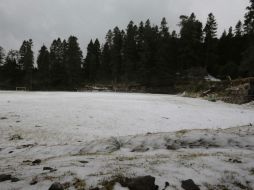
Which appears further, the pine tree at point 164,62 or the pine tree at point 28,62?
Answer: the pine tree at point 28,62

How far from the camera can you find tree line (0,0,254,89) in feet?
217

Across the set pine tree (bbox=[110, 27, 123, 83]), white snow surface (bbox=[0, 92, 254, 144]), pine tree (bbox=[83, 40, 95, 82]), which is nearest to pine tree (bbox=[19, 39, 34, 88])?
pine tree (bbox=[83, 40, 95, 82])

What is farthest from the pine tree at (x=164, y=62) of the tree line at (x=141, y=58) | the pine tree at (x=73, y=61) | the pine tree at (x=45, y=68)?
the pine tree at (x=45, y=68)

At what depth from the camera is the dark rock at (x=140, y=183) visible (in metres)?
5.09

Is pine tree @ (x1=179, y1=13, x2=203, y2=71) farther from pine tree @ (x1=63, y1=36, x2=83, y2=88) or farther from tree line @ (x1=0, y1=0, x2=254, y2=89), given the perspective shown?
pine tree @ (x1=63, y1=36, x2=83, y2=88)

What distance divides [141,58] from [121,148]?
6527 cm

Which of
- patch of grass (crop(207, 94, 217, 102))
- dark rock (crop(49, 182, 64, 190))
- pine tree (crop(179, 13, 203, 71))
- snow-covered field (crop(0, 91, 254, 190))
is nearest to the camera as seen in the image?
dark rock (crop(49, 182, 64, 190))

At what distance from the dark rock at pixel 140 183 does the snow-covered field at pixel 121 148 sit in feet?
0.81

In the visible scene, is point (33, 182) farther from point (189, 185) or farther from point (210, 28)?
point (210, 28)

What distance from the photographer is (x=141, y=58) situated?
2874 inches

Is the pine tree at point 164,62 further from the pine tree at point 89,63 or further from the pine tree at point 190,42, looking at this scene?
the pine tree at point 89,63

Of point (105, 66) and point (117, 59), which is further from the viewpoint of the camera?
point (105, 66)

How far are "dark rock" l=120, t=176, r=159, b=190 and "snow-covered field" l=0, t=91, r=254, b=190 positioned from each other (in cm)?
25

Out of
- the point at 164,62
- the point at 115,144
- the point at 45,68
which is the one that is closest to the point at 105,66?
the point at 45,68
